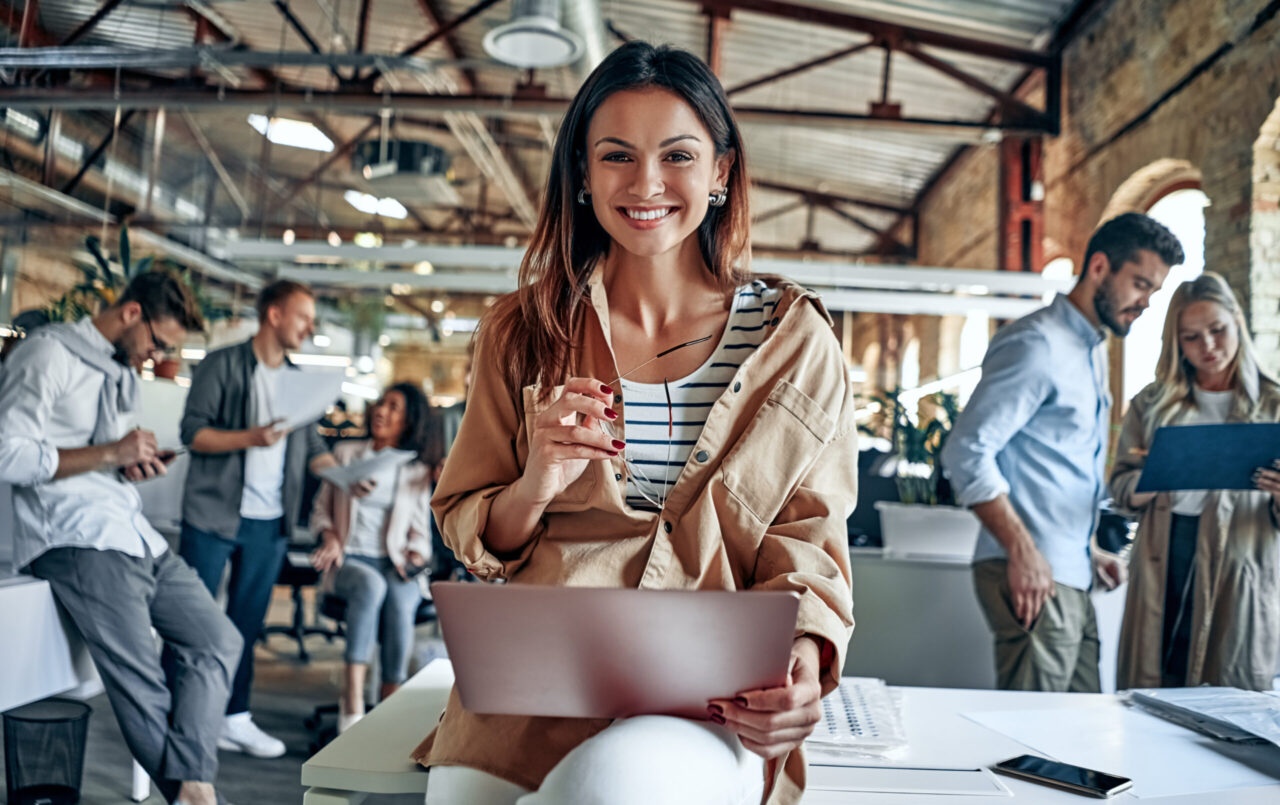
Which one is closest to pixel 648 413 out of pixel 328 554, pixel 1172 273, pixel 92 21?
pixel 328 554

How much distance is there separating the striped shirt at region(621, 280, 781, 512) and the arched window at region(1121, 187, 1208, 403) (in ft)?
16.1

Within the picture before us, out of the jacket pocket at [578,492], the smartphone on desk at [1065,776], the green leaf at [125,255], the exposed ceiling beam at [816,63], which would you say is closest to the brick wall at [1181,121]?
the exposed ceiling beam at [816,63]

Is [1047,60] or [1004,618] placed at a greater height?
[1047,60]

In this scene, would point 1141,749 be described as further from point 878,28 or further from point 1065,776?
point 878,28

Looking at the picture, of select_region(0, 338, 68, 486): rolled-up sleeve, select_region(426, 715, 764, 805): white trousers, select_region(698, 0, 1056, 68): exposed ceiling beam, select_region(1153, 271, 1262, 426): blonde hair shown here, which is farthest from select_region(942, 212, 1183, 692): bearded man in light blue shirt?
select_region(698, 0, 1056, 68): exposed ceiling beam

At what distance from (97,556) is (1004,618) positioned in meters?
2.42

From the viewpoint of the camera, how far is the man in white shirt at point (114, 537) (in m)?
2.60

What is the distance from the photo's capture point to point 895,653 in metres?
3.33

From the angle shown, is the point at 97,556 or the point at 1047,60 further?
the point at 1047,60

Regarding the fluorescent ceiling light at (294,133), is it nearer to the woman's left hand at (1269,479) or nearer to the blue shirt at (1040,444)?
the blue shirt at (1040,444)

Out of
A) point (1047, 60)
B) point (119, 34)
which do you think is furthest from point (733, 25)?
point (119, 34)

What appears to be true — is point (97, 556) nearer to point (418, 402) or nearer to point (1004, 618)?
point (418, 402)

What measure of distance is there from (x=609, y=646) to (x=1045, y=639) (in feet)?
5.58

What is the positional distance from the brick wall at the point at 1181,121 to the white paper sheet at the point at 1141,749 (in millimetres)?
4039
